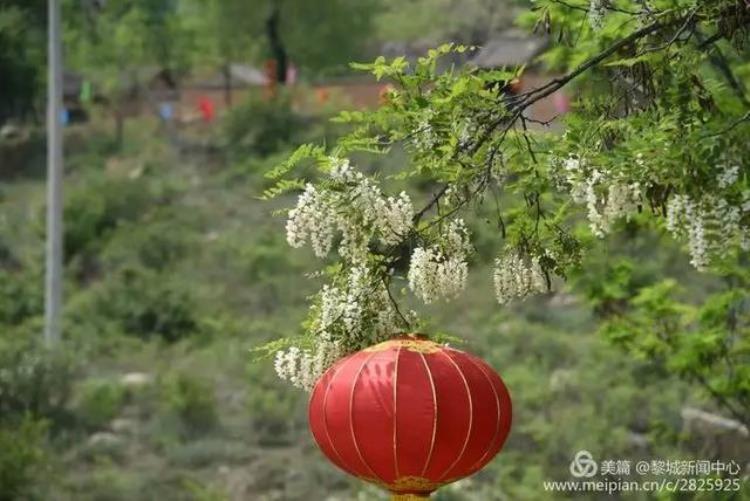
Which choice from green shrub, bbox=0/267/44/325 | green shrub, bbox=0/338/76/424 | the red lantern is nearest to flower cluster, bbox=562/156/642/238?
the red lantern

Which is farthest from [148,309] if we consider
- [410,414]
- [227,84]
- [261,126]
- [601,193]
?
[601,193]

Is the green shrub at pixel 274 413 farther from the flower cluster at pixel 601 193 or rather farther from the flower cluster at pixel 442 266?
the flower cluster at pixel 601 193

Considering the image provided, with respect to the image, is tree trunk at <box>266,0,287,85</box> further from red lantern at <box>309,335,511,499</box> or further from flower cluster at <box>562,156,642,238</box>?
flower cluster at <box>562,156,642,238</box>

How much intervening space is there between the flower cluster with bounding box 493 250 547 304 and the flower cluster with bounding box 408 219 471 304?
0.56 feet

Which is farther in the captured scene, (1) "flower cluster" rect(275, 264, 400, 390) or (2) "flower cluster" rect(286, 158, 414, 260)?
(1) "flower cluster" rect(275, 264, 400, 390)

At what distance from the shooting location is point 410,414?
18.4 ft

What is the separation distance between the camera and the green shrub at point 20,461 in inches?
485

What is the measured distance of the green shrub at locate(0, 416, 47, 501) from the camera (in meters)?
12.3

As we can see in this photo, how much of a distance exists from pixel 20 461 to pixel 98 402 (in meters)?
2.60

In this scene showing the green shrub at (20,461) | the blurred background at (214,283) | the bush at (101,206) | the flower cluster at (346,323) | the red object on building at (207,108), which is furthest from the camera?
the red object on building at (207,108)

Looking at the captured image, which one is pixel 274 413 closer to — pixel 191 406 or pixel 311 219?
pixel 191 406

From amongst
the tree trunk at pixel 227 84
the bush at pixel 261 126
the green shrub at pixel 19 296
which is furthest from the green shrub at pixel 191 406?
the tree trunk at pixel 227 84

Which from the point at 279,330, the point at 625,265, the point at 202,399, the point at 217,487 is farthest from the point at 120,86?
the point at 625,265

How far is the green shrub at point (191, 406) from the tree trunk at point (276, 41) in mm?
10710
